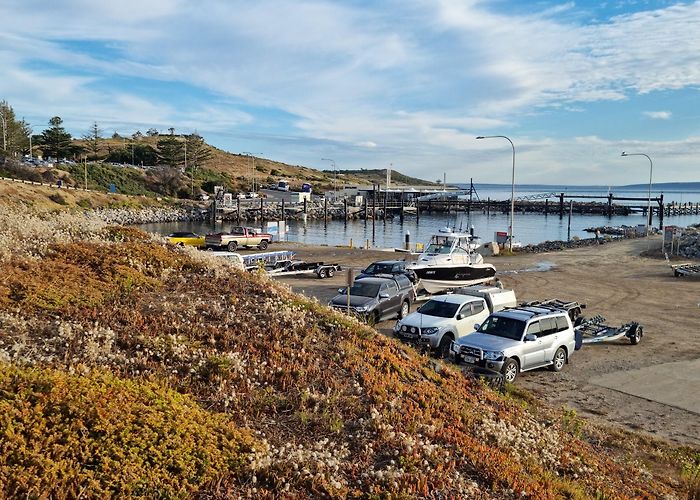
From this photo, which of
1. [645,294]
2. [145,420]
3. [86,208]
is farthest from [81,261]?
[86,208]

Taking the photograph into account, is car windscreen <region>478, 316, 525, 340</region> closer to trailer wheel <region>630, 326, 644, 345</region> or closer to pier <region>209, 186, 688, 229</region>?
trailer wheel <region>630, 326, 644, 345</region>

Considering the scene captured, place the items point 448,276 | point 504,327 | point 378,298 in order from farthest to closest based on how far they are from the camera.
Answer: point 448,276 < point 378,298 < point 504,327

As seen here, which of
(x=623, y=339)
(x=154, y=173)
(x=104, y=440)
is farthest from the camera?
(x=154, y=173)

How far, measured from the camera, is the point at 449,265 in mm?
26125

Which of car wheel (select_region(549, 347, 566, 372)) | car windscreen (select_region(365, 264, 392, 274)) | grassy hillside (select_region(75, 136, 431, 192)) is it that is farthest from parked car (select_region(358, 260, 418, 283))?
grassy hillside (select_region(75, 136, 431, 192))

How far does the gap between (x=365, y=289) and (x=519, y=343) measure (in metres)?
6.61

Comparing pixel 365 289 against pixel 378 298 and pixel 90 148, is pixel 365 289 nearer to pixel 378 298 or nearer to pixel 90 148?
pixel 378 298

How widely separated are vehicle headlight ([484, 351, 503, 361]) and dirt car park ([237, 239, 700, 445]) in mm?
1075

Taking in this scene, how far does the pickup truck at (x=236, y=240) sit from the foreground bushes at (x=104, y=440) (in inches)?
1264

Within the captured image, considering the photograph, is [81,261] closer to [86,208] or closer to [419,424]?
[419,424]

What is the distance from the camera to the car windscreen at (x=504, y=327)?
14406mm

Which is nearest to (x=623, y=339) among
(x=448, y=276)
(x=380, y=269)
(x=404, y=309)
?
(x=404, y=309)

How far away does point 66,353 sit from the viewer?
748 cm

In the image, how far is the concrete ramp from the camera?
12859 mm
